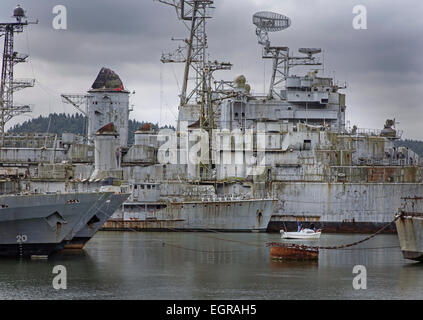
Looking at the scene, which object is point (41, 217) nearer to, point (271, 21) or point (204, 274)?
point (204, 274)

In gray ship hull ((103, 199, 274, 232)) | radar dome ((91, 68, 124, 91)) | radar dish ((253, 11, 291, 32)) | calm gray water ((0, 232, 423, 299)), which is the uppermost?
radar dish ((253, 11, 291, 32))

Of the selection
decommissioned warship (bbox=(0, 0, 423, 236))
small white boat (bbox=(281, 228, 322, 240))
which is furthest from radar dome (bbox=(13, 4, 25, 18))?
small white boat (bbox=(281, 228, 322, 240))

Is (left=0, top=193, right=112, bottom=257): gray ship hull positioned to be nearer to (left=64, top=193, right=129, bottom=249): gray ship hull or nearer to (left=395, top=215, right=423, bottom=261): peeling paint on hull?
(left=64, top=193, right=129, bottom=249): gray ship hull

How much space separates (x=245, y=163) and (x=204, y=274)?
29.2m

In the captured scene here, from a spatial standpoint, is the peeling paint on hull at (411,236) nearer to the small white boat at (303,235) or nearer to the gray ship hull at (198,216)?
the small white boat at (303,235)

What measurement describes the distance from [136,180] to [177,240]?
41.4 ft

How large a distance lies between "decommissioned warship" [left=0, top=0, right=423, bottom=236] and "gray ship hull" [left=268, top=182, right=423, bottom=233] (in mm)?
77

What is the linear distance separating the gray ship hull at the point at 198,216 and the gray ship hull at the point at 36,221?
19.1 m

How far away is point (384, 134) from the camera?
219ft

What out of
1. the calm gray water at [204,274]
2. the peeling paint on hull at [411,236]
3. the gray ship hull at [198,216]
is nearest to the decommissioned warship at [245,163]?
the gray ship hull at [198,216]

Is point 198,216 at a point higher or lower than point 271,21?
lower

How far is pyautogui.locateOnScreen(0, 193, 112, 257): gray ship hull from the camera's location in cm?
3825

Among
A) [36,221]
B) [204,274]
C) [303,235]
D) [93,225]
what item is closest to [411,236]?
[204,274]

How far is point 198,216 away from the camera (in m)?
58.5
